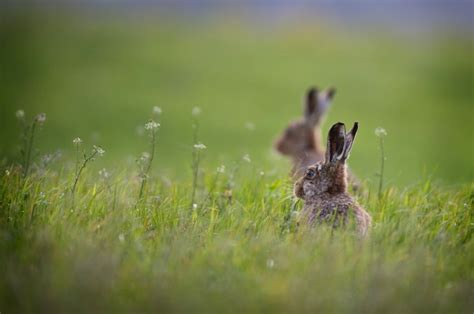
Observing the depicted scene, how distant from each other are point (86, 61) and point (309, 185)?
21362 mm

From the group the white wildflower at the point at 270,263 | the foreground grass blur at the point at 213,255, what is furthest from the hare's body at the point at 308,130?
the white wildflower at the point at 270,263

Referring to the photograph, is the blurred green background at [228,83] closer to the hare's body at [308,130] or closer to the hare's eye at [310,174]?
the hare's body at [308,130]

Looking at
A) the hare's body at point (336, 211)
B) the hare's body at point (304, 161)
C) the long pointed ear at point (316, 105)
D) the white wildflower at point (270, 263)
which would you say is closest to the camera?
the white wildflower at point (270, 263)

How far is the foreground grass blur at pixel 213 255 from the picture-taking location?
4047 mm

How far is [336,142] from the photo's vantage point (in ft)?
20.0

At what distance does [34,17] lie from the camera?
112 ft

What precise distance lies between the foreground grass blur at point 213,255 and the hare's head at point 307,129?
5.36 m

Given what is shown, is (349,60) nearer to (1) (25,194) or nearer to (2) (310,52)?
(2) (310,52)

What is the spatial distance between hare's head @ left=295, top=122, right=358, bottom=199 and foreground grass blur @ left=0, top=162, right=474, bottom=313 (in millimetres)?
236

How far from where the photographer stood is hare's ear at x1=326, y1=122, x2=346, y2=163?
6.03m

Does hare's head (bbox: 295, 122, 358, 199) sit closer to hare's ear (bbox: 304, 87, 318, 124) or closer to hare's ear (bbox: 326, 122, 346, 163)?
hare's ear (bbox: 326, 122, 346, 163)

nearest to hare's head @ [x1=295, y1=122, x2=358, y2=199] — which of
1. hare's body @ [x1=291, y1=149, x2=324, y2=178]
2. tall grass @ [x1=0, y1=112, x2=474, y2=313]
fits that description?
tall grass @ [x1=0, y1=112, x2=474, y2=313]

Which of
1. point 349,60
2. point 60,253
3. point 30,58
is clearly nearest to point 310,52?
point 349,60

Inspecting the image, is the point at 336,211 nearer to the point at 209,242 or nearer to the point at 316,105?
the point at 209,242
